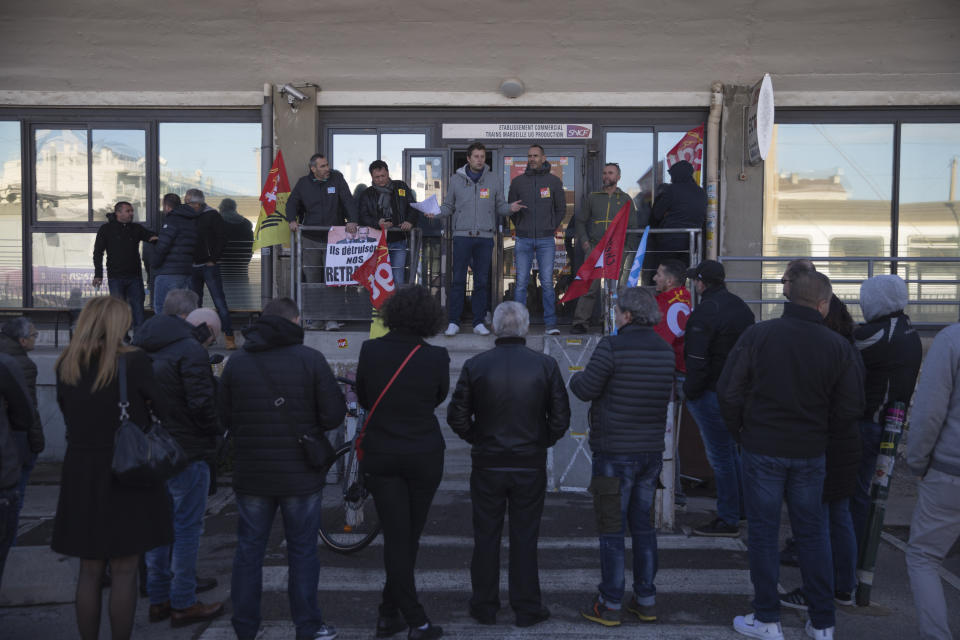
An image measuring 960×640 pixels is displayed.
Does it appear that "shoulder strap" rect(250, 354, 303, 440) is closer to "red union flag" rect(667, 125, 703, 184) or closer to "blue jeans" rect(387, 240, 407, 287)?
"blue jeans" rect(387, 240, 407, 287)

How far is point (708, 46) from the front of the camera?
10086mm

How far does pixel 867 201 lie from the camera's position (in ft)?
34.3

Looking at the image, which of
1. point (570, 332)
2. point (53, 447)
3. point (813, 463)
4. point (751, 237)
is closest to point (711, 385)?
point (813, 463)

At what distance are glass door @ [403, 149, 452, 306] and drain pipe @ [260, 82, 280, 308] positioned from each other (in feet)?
5.85

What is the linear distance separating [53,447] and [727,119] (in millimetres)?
9252

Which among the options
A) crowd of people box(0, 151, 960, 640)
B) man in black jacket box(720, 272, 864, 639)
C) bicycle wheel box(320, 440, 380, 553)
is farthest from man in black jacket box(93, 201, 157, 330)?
man in black jacket box(720, 272, 864, 639)

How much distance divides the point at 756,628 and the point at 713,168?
6.98 meters

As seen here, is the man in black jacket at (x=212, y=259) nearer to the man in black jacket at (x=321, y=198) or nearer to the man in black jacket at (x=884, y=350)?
the man in black jacket at (x=321, y=198)

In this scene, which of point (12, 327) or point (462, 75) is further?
point (462, 75)

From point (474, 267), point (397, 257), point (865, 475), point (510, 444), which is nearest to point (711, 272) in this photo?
point (865, 475)

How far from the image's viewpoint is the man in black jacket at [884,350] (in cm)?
488

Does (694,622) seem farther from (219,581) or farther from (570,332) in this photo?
(570,332)

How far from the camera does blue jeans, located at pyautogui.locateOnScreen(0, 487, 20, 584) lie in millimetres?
4262

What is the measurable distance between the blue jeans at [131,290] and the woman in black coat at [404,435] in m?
6.62
